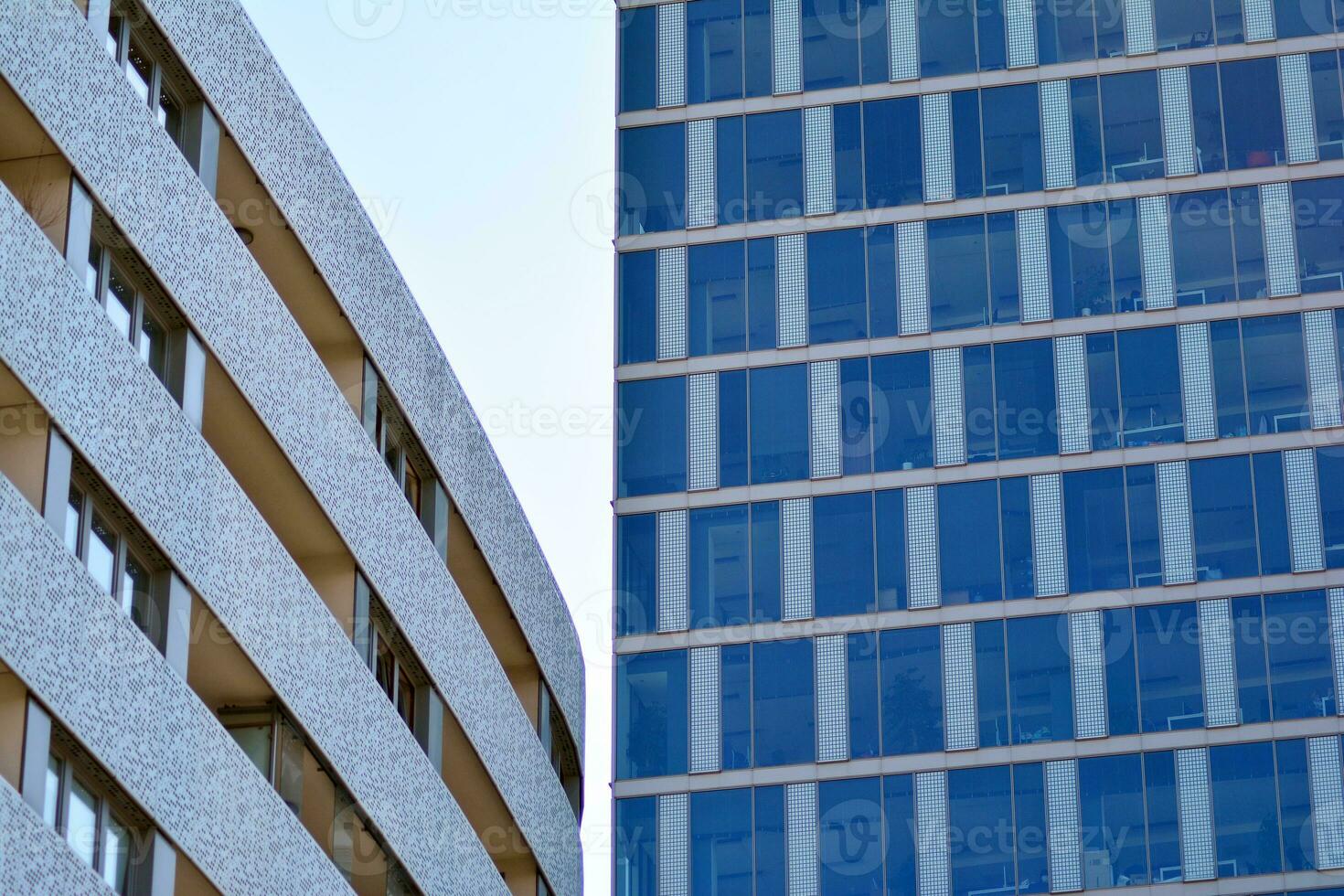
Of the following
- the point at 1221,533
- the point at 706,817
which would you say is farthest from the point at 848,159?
the point at 706,817

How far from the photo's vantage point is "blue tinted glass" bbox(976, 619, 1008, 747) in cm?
4825

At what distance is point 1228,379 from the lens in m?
50.5

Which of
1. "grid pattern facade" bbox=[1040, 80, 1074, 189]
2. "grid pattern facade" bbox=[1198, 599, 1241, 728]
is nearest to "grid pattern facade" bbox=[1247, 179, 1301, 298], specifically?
"grid pattern facade" bbox=[1040, 80, 1074, 189]

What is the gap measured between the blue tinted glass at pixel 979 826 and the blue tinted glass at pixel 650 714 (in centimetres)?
562

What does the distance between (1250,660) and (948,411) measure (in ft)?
26.6

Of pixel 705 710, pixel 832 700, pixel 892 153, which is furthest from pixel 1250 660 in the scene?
pixel 892 153

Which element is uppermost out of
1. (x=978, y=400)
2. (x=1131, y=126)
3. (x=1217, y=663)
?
(x=1131, y=126)

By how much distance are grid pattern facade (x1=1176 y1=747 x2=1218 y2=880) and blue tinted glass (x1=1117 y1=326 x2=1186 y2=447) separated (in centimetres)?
679

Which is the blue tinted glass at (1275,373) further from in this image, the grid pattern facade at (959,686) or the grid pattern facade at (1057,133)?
the grid pattern facade at (959,686)

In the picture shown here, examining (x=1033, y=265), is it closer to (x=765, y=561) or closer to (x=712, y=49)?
(x=765, y=561)

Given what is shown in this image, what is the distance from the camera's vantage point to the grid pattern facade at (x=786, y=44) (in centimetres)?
5416

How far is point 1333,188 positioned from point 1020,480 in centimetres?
957

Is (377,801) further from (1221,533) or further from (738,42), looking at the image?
(738,42)

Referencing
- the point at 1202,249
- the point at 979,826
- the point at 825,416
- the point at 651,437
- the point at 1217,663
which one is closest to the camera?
the point at 979,826
